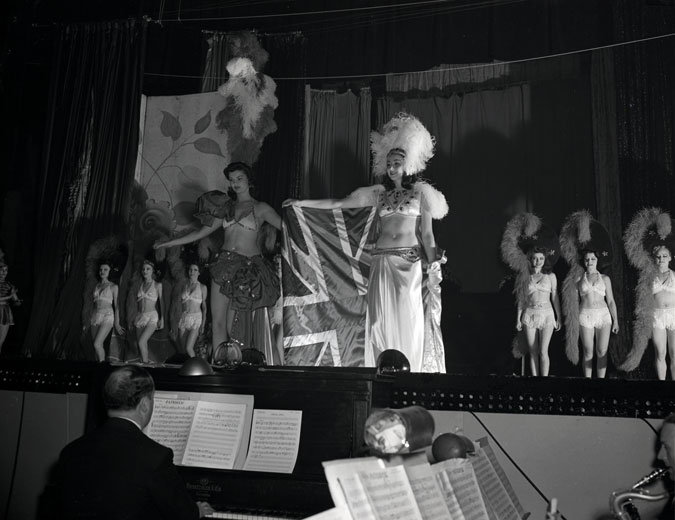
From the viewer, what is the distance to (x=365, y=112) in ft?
22.7

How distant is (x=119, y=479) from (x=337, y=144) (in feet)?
16.3

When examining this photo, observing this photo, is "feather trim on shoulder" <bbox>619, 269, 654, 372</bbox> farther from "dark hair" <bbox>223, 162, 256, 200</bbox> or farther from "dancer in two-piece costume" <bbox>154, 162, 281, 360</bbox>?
"dark hair" <bbox>223, 162, 256, 200</bbox>

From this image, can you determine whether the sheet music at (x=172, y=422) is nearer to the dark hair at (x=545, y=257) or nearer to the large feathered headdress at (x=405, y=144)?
the large feathered headdress at (x=405, y=144)

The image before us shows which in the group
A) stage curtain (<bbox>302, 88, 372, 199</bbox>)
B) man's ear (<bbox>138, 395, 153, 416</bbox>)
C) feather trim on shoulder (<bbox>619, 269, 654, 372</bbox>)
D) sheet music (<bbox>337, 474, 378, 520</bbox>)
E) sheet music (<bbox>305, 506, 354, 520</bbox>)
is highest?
stage curtain (<bbox>302, 88, 372, 199</bbox>)

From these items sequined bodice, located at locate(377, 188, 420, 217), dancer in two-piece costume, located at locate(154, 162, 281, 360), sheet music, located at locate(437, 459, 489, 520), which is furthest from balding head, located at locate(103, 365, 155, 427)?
dancer in two-piece costume, located at locate(154, 162, 281, 360)

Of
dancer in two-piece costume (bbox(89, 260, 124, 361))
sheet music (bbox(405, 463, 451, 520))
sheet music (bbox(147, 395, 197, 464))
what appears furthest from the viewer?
dancer in two-piece costume (bbox(89, 260, 124, 361))

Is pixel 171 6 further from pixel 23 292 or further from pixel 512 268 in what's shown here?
pixel 512 268

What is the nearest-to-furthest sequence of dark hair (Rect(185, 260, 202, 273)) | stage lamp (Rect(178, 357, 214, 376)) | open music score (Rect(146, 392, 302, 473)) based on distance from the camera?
open music score (Rect(146, 392, 302, 473)), stage lamp (Rect(178, 357, 214, 376)), dark hair (Rect(185, 260, 202, 273))

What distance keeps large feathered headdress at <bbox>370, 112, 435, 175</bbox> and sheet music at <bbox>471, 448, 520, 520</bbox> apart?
383 centimetres

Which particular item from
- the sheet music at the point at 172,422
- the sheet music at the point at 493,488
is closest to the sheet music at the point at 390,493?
the sheet music at the point at 493,488

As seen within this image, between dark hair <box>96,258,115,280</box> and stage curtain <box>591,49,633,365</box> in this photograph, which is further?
Answer: dark hair <box>96,258,115,280</box>

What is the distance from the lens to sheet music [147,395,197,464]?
3246 millimetres

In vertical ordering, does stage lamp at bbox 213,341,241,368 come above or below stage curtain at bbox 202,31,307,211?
below

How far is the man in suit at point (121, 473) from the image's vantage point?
2.33 m
